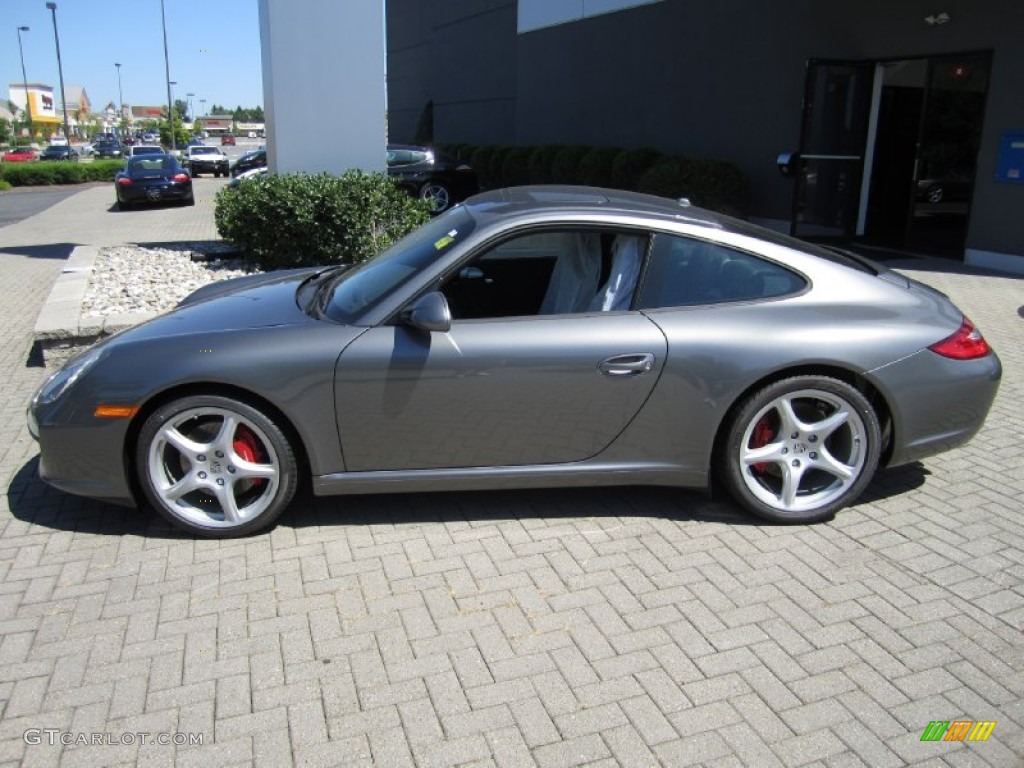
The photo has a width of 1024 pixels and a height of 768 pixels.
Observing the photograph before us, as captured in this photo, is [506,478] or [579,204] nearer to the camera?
[506,478]

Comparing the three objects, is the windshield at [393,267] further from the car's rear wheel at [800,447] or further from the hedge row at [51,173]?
the hedge row at [51,173]

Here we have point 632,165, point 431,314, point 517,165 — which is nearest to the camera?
point 431,314

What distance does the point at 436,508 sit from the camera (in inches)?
165

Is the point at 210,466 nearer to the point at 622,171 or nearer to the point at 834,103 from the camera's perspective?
the point at 834,103

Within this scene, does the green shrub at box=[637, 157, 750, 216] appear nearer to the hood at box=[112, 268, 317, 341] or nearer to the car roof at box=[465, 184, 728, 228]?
the car roof at box=[465, 184, 728, 228]

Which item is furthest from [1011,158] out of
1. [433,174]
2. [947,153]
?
[433,174]

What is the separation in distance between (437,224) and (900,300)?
90.8 inches

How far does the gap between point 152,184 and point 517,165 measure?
9428mm

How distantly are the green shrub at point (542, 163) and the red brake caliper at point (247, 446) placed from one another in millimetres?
16538

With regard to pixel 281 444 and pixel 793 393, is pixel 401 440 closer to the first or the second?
pixel 281 444

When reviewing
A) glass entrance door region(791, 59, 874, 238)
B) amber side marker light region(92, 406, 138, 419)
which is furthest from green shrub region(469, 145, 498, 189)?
amber side marker light region(92, 406, 138, 419)

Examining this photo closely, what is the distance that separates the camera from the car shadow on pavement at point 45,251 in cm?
1309

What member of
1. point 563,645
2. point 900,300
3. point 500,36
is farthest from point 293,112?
point 500,36

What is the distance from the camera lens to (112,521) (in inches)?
160
